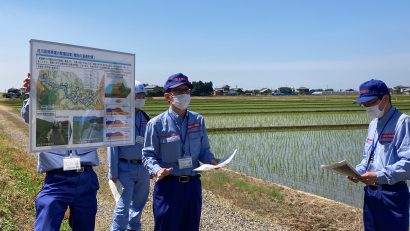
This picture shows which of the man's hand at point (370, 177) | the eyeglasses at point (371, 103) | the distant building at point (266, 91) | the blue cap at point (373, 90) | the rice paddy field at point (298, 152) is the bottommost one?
the rice paddy field at point (298, 152)

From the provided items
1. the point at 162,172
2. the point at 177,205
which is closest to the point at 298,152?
the point at 177,205

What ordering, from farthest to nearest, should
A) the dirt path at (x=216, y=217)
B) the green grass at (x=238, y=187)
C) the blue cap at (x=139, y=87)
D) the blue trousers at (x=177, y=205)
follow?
the green grass at (x=238, y=187), the dirt path at (x=216, y=217), the blue cap at (x=139, y=87), the blue trousers at (x=177, y=205)

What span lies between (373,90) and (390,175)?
2.42ft

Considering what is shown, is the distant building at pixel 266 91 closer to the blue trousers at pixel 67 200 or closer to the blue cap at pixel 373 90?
the blue cap at pixel 373 90

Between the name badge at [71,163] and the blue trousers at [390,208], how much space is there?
2.45 meters

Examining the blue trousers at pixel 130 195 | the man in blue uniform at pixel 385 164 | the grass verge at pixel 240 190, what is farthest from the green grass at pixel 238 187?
the man in blue uniform at pixel 385 164

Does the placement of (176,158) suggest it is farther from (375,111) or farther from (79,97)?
(375,111)

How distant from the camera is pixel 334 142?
1631cm

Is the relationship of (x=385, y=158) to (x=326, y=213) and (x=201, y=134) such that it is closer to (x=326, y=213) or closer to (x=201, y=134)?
(x=201, y=134)

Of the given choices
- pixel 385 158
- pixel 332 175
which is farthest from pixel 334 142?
pixel 385 158

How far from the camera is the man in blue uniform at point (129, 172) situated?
4.59 meters

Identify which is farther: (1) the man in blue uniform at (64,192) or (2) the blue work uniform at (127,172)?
(2) the blue work uniform at (127,172)

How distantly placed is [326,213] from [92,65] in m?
4.53

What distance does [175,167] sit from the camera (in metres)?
3.49
